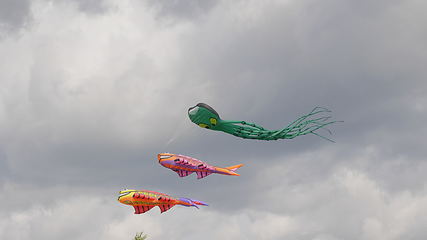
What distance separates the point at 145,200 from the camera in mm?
81562

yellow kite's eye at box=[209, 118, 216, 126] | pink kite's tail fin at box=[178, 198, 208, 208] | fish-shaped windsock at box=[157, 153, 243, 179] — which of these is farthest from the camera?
pink kite's tail fin at box=[178, 198, 208, 208]

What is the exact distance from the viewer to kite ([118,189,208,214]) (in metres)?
81.4

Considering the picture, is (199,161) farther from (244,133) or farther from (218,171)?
(244,133)

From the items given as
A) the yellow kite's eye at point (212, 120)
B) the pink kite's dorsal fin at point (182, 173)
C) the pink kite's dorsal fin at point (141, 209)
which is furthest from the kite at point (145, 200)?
the yellow kite's eye at point (212, 120)

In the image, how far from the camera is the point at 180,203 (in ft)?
274

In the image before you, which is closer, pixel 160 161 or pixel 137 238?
pixel 160 161

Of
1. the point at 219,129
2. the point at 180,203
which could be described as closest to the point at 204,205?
the point at 180,203

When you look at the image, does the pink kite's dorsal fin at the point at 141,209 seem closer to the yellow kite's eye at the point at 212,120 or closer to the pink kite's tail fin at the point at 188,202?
the pink kite's tail fin at the point at 188,202

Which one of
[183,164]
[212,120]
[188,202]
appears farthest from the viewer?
[188,202]

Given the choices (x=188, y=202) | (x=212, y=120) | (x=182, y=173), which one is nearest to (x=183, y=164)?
(x=182, y=173)

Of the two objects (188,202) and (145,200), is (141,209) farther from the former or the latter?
(188,202)

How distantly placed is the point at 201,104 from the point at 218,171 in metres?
15.3

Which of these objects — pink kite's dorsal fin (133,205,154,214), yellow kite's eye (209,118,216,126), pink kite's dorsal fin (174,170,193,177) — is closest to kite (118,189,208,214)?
pink kite's dorsal fin (133,205,154,214)

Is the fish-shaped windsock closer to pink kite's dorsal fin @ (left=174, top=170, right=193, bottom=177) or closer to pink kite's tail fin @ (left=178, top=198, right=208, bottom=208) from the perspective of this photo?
pink kite's dorsal fin @ (left=174, top=170, right=193, bottom=177)
